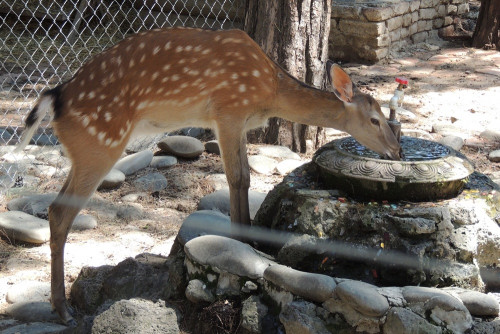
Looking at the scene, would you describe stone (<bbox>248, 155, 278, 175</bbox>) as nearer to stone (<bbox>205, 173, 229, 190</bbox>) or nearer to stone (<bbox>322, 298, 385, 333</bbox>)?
stone (<bbox>205, 173, 229, 190</bbox>)

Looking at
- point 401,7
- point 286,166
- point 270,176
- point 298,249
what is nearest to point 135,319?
point 298,249

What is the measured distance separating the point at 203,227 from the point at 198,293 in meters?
0.67

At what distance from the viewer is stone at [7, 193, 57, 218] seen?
5.34 metres

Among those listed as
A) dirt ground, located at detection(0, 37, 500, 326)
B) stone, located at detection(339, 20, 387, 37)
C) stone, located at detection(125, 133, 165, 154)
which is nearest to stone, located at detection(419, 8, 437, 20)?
dirt ground, located at detection(0, 37, 500, 326)

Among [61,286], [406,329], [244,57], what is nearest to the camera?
[406,329]

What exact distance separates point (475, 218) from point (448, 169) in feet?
1.00

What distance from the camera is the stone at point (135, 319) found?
11.2ft

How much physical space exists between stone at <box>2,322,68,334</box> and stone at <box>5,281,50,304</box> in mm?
405

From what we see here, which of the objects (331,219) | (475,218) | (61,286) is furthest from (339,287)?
(61,286)

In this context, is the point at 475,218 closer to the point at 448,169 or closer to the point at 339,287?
the point at 448,169

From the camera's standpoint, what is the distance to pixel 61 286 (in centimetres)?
411

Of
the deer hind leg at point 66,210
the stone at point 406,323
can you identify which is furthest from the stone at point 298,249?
the deer hind leg at point 66,210

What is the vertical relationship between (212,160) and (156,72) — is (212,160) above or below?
below

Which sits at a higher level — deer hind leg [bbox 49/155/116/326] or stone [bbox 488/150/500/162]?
deer hind leg [bbox 49/155/116/326]
